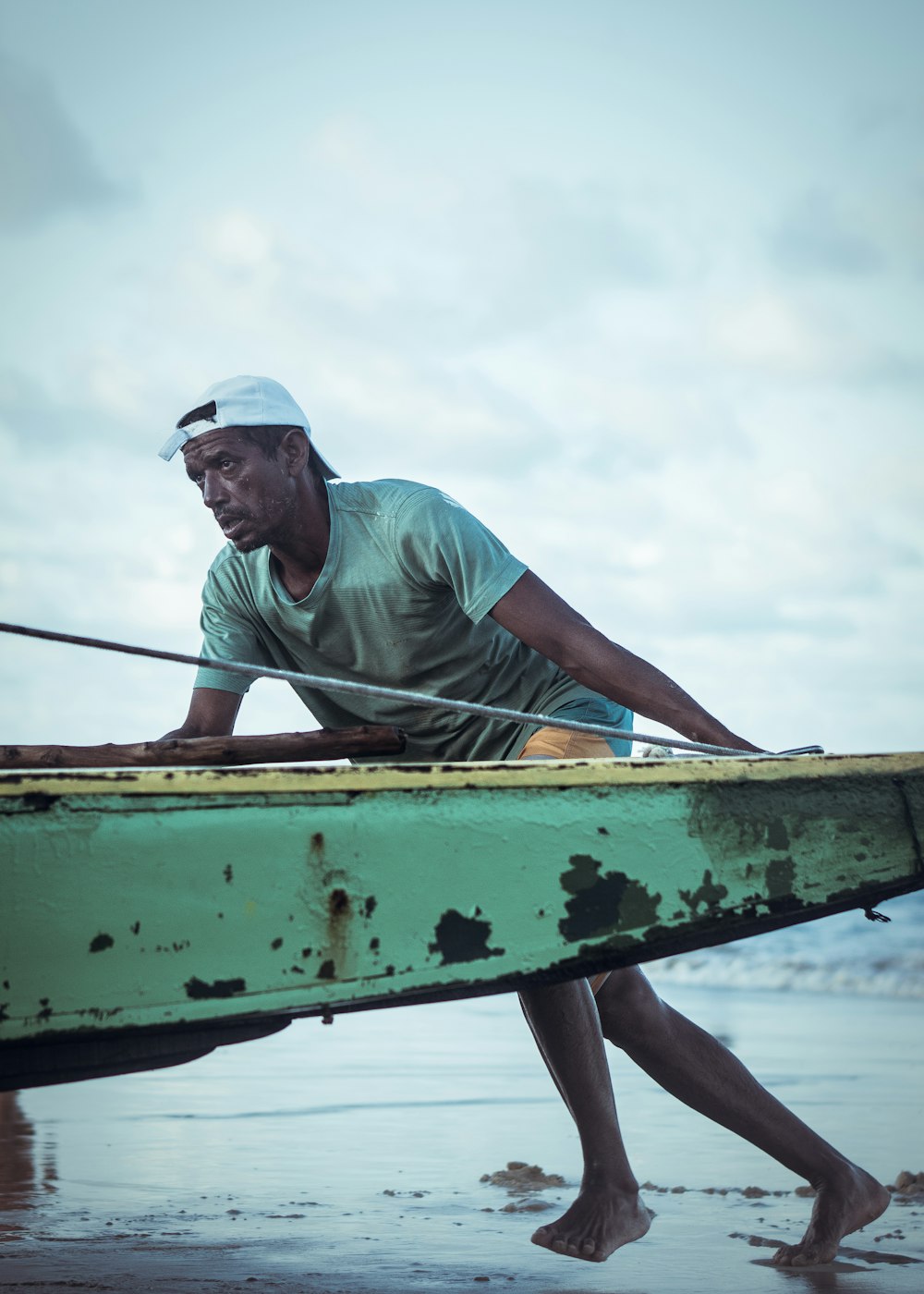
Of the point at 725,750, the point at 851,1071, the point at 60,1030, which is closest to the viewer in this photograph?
the point at 60,1030

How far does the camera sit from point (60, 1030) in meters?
1.99

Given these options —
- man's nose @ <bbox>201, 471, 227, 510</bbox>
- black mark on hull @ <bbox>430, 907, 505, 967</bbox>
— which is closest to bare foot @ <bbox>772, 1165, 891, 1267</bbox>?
black mark on hull @ <bbox>430, 907, 505, 967</bbox>

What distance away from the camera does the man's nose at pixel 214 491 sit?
2.88 meters

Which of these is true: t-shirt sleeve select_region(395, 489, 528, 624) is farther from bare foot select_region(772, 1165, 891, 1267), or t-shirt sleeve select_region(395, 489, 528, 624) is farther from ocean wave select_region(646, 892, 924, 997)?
ocean wave select_region(646, 892, 924, 997)

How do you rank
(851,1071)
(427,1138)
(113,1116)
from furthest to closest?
1. (851,1071)
2. (113,1116)
3. (427,1138)

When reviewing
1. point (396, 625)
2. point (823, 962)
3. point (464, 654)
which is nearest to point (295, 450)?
point (396, 625)

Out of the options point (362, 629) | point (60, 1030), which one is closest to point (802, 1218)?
point (362, 629)

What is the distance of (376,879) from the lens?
2.07 meters

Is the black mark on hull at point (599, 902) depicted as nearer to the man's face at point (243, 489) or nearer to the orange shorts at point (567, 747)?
the orange shorts at point (567, 747)

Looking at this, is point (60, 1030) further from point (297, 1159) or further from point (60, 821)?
point (297, 1159)

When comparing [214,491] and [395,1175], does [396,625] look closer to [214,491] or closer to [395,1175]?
[214,491]

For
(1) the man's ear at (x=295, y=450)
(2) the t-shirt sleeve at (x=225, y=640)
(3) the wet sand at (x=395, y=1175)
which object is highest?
(1) the man's ear at (x=295, y=450)

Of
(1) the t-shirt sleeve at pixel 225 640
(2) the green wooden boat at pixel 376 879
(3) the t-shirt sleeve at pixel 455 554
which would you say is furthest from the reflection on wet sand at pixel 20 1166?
(3) the t-shirt sleeve at pixel 455 554

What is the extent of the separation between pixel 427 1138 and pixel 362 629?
2.19 metres
